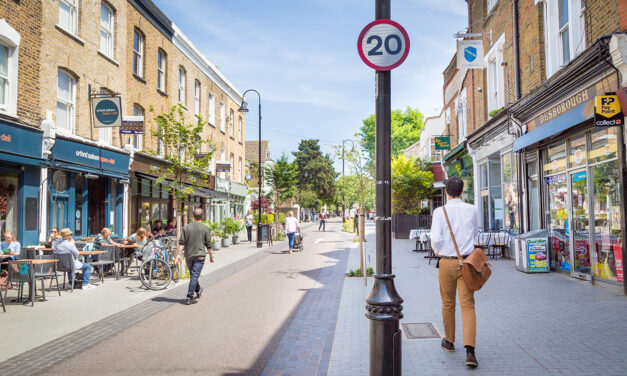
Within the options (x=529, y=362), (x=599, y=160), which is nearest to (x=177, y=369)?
(x=529, y=362)

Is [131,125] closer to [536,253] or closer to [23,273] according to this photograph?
[23,273]

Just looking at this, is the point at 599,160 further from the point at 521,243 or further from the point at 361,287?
the point at 361,287

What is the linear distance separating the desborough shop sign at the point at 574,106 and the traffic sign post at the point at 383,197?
5.93 metres

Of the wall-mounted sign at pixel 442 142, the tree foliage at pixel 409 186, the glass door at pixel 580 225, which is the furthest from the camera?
the tree foliage at pixel 409 186

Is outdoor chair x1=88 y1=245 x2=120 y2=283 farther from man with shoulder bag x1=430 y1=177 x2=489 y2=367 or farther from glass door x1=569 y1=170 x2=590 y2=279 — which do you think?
glass door x1=569 y1=170 x2=590 y2=279

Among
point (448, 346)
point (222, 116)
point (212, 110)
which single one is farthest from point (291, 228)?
point (222, 116)

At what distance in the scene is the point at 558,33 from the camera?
36.7 feet

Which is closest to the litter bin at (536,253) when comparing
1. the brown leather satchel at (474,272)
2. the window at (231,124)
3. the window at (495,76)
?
the window at (495,76)

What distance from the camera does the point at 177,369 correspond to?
15.6ft

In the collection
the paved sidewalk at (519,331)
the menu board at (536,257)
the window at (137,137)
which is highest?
the window at (137,137)

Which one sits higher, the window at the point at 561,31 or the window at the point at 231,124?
the window at the point at 231,124

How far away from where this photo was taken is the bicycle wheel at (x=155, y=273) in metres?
9.95

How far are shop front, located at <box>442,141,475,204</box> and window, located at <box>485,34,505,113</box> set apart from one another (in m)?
3.11

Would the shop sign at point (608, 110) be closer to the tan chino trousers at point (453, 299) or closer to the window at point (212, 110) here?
the tan chino trousers at point (453, 299)
